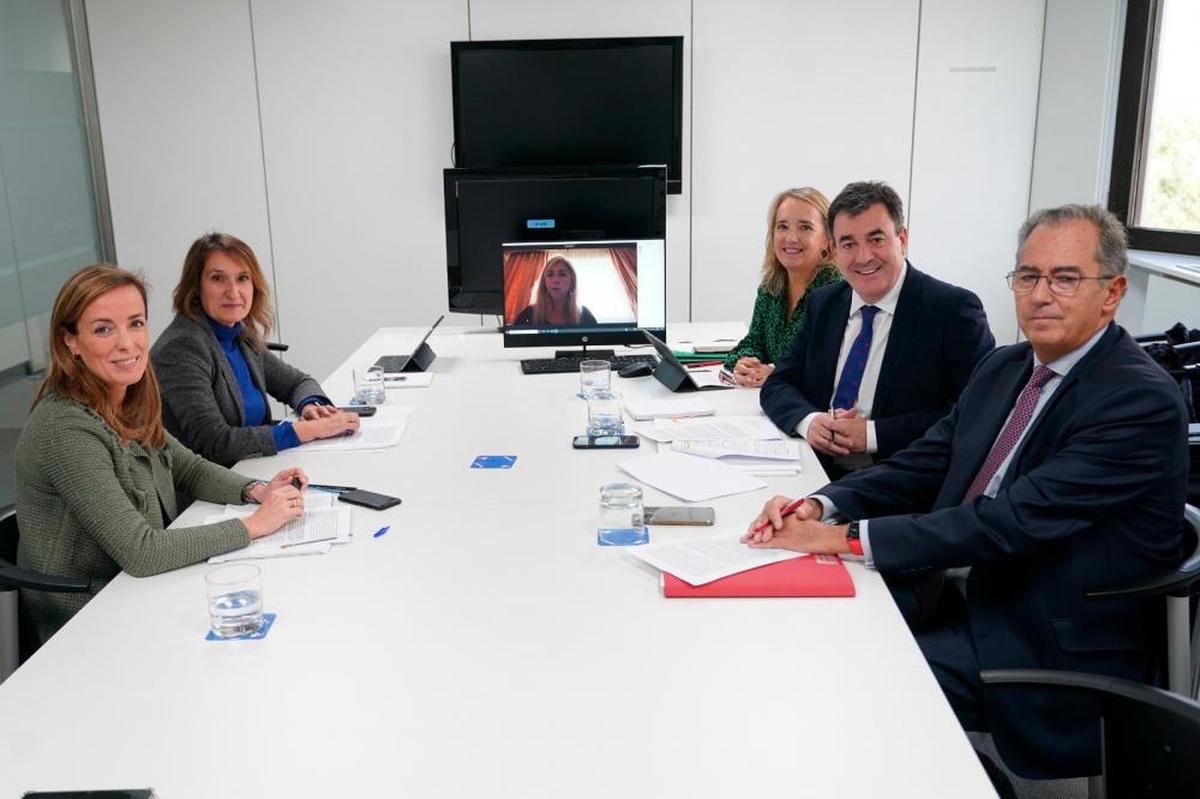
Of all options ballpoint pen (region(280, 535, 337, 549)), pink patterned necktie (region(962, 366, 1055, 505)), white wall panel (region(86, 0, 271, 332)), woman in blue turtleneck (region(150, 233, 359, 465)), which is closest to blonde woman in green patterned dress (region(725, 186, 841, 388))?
pink patterned necktie (region(962, 366, 1055, 505))

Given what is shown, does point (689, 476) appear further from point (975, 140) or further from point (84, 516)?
point (975, 140)

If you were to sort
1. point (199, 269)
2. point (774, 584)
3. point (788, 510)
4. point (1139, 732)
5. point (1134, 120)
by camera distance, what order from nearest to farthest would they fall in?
point (1139, 732)
point (774, 584)
point (788, 510)
point (199, 269)
point (1134, 120)

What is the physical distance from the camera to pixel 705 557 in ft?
6.25

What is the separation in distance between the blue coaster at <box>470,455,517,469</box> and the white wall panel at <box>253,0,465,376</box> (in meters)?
3.04

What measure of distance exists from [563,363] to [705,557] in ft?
5.83

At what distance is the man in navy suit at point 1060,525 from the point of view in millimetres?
1827

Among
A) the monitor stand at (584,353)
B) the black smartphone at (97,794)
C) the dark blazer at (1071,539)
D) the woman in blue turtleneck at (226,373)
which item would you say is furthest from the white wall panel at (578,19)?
the black smartphone at (97,794)

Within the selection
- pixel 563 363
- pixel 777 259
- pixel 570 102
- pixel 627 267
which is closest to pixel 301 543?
pixel 563 363

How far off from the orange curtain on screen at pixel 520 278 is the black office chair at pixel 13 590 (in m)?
1.80

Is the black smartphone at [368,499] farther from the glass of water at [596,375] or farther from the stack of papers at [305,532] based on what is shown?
the glass of water at [596,375]

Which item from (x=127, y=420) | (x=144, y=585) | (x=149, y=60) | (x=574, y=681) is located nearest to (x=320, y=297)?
(x=149, y=60)

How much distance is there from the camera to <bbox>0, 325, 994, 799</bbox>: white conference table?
130 centimetres

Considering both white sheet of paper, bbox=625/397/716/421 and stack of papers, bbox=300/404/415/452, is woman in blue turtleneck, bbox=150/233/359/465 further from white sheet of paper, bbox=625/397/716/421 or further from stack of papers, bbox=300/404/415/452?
white sheet of paper, bbox=625/397/716/421

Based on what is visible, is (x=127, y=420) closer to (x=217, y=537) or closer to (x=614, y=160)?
(x=217, y=537)
